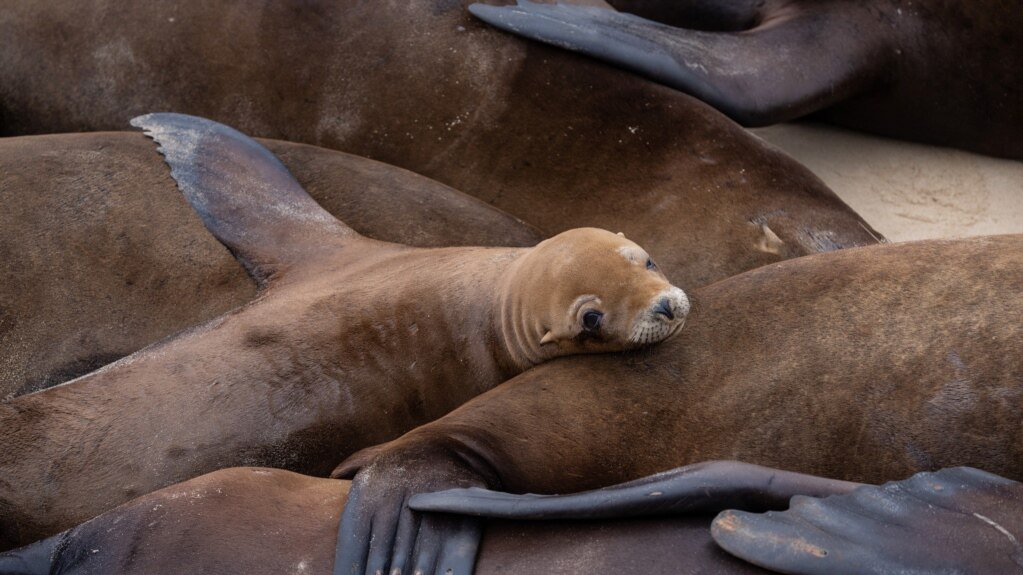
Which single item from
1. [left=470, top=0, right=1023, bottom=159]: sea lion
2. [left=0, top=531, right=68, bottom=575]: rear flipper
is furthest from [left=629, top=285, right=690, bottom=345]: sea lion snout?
[left=470, top=0, right=1023, bottom=159]: sea lion

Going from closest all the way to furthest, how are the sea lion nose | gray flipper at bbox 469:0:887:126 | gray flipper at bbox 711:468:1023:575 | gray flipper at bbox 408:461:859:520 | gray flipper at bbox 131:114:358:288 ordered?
1. gray flipper at bbox 711:468:1023:575
2. gray flipper at bbox 408:461:859:520
3. the sea lion nose
4. gray flipper at bbox 131:114:358:288
5. gray flipper at bbox 469:0:887:126

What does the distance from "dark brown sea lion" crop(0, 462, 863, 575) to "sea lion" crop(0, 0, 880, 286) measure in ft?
5.54

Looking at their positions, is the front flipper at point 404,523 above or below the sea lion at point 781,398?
below

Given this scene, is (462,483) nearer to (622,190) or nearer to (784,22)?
(622,190)

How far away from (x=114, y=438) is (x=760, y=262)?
1.92 meters

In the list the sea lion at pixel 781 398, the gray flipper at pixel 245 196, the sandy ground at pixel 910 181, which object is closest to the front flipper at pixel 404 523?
the sea lion at pixel 781 398

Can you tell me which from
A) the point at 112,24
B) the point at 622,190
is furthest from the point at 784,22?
the point at 112,24

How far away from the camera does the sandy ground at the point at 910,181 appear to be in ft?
15.2

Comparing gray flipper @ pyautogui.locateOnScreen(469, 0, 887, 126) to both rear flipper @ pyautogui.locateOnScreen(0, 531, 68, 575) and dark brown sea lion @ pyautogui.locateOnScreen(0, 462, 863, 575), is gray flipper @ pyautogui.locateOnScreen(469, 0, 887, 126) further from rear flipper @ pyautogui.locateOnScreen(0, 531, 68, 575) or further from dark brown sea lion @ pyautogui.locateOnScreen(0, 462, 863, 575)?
rear flipper @ pyautogui.locateOnScreen(0, 531, 68, 575)

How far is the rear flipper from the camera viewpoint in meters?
2.77

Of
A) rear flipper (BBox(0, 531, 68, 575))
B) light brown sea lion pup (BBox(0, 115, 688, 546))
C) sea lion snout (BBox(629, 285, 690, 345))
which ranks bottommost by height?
rear flipper (BBox(0, 531, 68, 575))

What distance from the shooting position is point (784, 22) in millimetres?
4875

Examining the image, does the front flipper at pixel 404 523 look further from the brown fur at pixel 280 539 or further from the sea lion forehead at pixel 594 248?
the sea lion forehead at pixel 594 248

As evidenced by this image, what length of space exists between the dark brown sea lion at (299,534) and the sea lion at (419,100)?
1690mm
